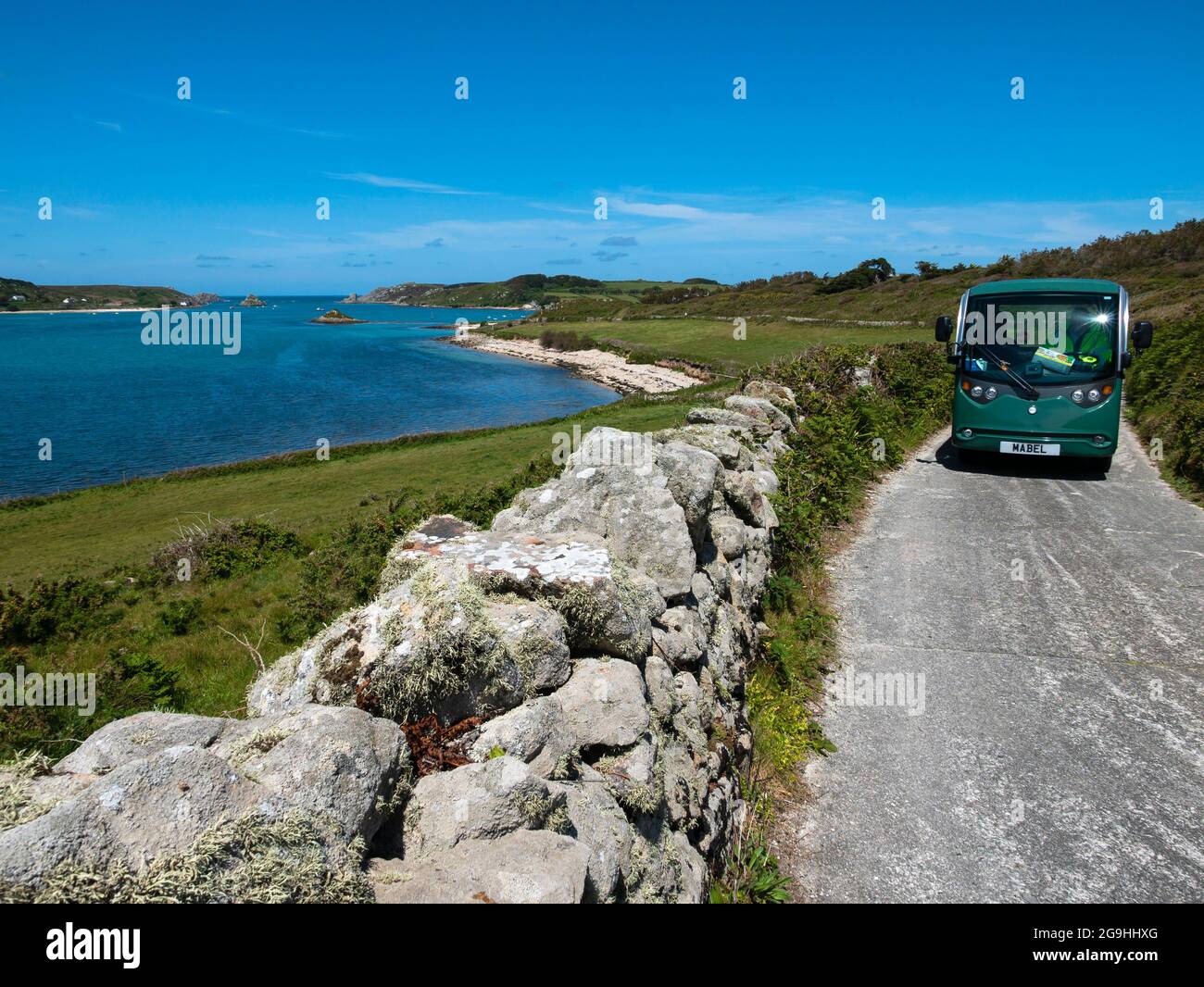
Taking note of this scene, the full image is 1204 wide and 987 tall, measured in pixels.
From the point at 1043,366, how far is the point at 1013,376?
0.64 m

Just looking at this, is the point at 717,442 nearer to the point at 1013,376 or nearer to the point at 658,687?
the point at 658,687

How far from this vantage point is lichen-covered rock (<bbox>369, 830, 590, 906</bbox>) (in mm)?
3008

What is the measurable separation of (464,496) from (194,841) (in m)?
14.2

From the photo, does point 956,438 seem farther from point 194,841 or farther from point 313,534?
point 194,841

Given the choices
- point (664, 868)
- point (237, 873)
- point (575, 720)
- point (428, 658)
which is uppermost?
point (428, 658)

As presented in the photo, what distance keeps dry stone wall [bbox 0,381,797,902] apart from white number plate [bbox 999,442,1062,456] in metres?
11.6

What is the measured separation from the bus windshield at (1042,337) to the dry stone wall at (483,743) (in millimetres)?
12177

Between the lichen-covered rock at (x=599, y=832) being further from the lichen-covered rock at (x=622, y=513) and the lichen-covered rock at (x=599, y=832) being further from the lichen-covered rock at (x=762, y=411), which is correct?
the lichen-covered rock at (x=762, y=411)

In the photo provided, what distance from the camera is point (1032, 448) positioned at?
614 inches

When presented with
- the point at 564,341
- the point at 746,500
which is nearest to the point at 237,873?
the point at 746,500

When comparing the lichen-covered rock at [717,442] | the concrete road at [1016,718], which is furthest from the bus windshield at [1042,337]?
the lichen-covered rock at [717,442]

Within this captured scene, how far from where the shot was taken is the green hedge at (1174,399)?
49.3 ft
